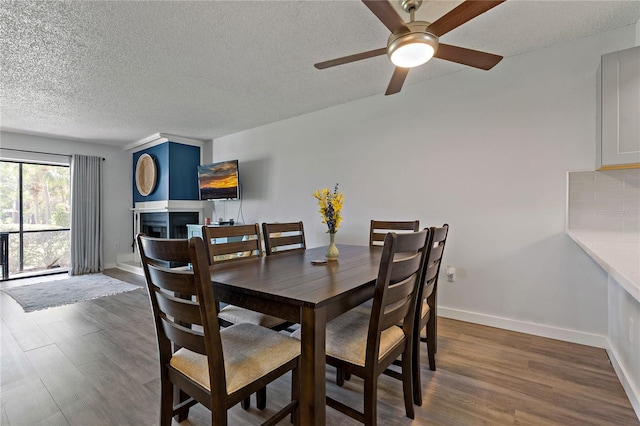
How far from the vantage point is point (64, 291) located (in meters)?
4.12

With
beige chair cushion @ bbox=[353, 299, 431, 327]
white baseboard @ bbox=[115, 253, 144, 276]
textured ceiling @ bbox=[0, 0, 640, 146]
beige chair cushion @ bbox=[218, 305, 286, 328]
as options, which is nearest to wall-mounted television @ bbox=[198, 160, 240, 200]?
textured ceiling @ bbox=[0, 0, 640, 146]

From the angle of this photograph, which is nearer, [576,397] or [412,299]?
[412,299]

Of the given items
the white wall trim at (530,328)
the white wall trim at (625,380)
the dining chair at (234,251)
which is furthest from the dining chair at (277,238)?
the white wall trim at (625,380)

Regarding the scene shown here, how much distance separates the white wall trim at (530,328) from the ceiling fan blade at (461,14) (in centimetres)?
245

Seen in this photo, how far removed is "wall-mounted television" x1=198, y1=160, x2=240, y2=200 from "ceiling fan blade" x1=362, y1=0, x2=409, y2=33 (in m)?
3.61

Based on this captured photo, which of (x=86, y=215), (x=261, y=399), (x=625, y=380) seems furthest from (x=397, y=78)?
(x=86, y=215)

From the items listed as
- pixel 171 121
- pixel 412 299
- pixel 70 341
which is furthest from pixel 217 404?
pixel 171 121

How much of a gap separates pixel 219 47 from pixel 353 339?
2426 mm

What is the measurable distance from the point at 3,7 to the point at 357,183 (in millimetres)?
3166

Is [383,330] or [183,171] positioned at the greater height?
Result: [183,171]

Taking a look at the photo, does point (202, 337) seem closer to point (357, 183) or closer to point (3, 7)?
point (3, 7)

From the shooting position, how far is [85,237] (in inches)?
215

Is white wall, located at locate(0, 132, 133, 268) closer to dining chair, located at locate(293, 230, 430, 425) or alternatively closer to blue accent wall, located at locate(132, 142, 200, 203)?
blue accent wall, located at locate(132, 142, 200, 203)

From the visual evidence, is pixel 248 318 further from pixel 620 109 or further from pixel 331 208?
pixel 620 109
